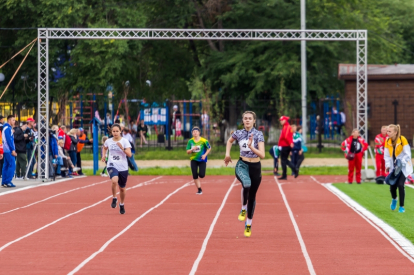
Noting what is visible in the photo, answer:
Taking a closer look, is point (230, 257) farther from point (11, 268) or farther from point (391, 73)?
point (391, 73)

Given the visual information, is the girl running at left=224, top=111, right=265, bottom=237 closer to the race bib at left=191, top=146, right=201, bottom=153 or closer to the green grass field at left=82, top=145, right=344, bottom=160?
the race bib at left=191, top=146, right=201, bottom=153

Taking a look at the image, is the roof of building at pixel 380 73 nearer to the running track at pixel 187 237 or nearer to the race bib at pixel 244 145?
the running track at pixel 187 237

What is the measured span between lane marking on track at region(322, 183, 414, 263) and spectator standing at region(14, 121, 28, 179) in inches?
393

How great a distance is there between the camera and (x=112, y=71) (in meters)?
34.5

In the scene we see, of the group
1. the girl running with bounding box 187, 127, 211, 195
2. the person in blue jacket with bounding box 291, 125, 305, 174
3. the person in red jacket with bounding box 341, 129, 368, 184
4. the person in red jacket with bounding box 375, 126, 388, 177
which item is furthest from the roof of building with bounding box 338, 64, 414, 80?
the girl running with bounding box 187, 127, 211, 195

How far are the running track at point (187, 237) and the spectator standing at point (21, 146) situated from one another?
398 centimetres

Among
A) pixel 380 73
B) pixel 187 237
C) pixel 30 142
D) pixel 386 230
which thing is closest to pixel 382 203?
pixel 386 230

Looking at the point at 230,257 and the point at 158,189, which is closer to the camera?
the point at 230,257

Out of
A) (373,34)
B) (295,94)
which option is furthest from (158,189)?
(373,34)

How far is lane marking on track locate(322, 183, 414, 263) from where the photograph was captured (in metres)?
10.2

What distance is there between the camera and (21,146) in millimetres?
22922

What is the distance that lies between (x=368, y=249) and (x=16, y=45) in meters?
28.2

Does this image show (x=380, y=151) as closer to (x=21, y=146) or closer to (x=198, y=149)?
(x=198, y=149)

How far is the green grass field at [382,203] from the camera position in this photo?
12.8 m
